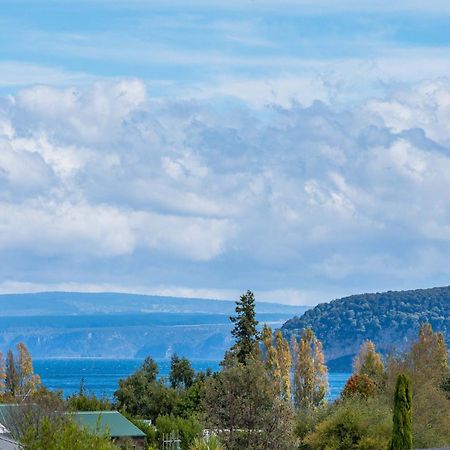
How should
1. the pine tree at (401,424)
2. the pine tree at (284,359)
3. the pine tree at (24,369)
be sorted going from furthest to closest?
the pine tree at (24,369), the pine tree at (284,359), the pine tree at (401,424)

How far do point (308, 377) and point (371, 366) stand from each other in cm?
512

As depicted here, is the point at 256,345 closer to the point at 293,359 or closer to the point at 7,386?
the point at 293,359

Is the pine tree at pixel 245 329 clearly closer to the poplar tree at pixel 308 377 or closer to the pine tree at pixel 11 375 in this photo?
the poplar tree at pixel 308 377

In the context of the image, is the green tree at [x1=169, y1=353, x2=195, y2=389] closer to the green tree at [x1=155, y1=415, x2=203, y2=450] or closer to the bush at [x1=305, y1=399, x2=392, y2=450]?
the green tree at [x1=155, y1=415, x2=203, y2=450]

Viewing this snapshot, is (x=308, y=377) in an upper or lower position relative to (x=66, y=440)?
upper

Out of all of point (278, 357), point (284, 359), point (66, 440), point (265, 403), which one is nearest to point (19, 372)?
point (278, 357)

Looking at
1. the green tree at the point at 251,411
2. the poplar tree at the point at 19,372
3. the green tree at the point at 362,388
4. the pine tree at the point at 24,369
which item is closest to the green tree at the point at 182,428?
the green tree at the point at 362,388

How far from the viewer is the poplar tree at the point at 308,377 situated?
307ft

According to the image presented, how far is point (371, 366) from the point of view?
94688mm

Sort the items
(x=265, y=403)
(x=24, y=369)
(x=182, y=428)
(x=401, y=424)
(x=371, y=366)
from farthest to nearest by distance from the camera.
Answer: (x=24, y=369), (x=371, y=366), (x=182, y=428), (x=265, y=403), (x=401, y=424)

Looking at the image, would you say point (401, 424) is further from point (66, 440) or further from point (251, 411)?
point (66, 440)

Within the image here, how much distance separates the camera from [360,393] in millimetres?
73375

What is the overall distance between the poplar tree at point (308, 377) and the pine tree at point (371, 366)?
10.9ft

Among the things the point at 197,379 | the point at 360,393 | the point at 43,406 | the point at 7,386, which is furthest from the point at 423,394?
the point at 7,386
